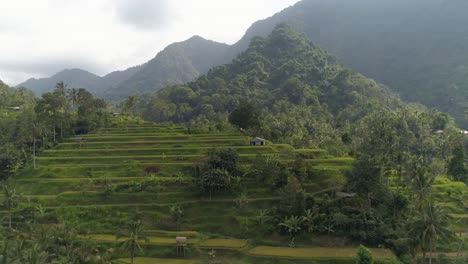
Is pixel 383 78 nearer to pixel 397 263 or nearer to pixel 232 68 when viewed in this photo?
pixel 232 68

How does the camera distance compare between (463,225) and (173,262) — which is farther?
(463,225)

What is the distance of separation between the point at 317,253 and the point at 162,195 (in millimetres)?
21158

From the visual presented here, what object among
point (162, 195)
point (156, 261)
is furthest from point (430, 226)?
point (162, 195)

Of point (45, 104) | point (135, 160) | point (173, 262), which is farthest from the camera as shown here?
point (45, 104)

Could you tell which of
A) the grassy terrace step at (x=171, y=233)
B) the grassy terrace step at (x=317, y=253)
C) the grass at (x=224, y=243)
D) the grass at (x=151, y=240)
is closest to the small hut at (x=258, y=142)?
the grass at (x=224, y=243)

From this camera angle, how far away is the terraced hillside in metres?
39.6

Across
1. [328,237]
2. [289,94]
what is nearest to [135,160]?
[328,237]

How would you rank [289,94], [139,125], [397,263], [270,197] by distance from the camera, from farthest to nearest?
[289,94] < [139,125] < [270,197] < [397,263]

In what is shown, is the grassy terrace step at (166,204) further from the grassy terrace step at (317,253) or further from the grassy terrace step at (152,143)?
the grassy terrace step at (152,143)

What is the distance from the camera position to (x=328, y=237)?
1572 inches

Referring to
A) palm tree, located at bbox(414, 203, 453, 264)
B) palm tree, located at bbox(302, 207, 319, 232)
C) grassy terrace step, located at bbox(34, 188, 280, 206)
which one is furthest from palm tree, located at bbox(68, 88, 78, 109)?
palm tree, located at bbox(414, 203, 453, 264)

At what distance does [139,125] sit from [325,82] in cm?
8065

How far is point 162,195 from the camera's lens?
47281 millimetres

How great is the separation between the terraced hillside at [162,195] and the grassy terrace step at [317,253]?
101 mm
